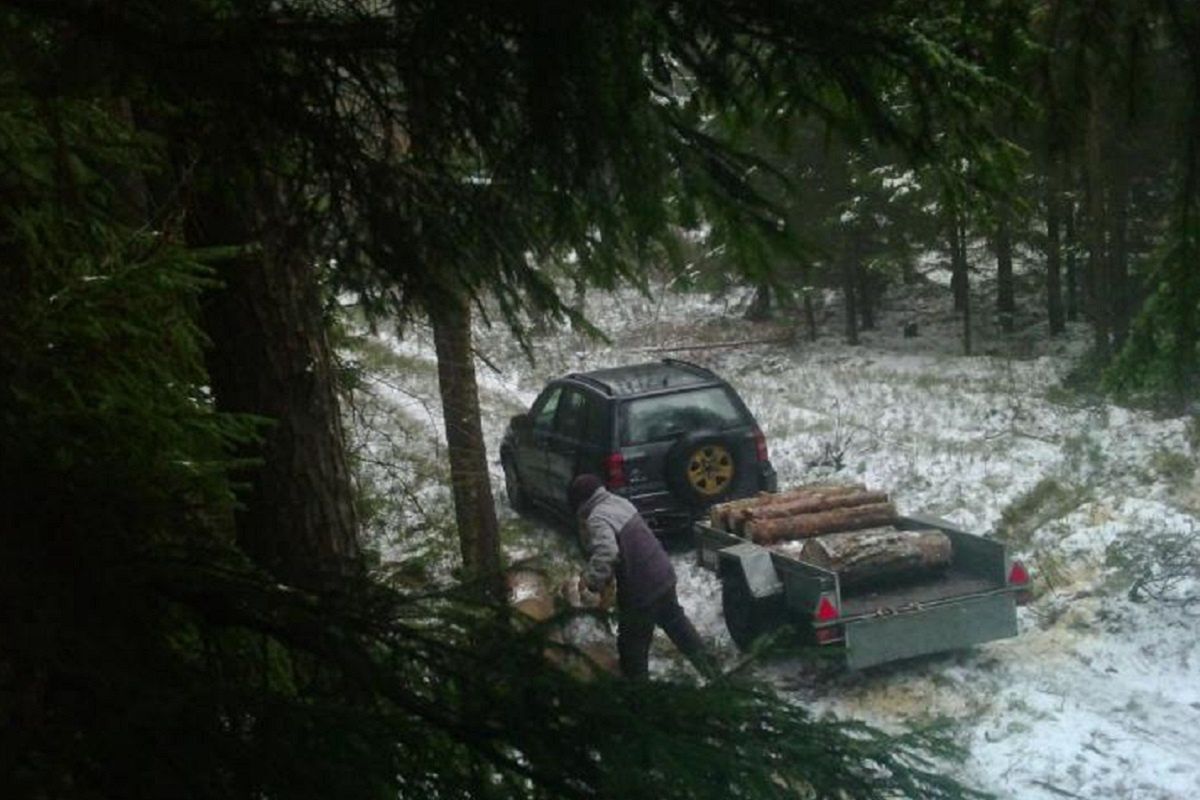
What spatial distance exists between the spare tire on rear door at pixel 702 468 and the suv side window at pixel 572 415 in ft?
3.47

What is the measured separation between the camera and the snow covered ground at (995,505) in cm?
801

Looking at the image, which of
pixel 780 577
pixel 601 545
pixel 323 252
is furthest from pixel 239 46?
pixel 780 577

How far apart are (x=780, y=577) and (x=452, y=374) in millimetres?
3073

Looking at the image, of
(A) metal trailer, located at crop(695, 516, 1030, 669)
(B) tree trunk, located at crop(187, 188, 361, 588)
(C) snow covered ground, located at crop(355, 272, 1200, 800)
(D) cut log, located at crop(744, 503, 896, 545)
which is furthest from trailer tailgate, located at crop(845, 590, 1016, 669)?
(B) tree trunk, located at crop(187, 188, 361, 588)

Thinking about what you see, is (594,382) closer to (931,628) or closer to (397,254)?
(931,628)

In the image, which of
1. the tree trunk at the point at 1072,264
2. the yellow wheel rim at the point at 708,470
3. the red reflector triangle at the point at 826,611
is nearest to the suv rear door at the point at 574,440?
the yellow wheel rim at the point at 708,470

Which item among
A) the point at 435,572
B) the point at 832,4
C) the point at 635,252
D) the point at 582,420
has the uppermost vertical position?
the point at 832,4

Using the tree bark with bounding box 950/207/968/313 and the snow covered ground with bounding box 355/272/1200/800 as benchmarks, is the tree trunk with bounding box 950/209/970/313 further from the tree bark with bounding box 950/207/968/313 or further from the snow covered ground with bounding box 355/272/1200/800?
the snow covered ground with bounding box 355/272/1200/800

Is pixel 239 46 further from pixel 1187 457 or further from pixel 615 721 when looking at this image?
pixel 1187 457

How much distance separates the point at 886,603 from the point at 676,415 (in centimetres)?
377

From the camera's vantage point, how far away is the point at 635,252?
3855mm

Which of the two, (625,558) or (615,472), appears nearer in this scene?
(625,558)

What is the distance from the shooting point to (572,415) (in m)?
13.3

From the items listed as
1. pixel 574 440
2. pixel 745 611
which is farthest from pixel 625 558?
pixel 574 440
